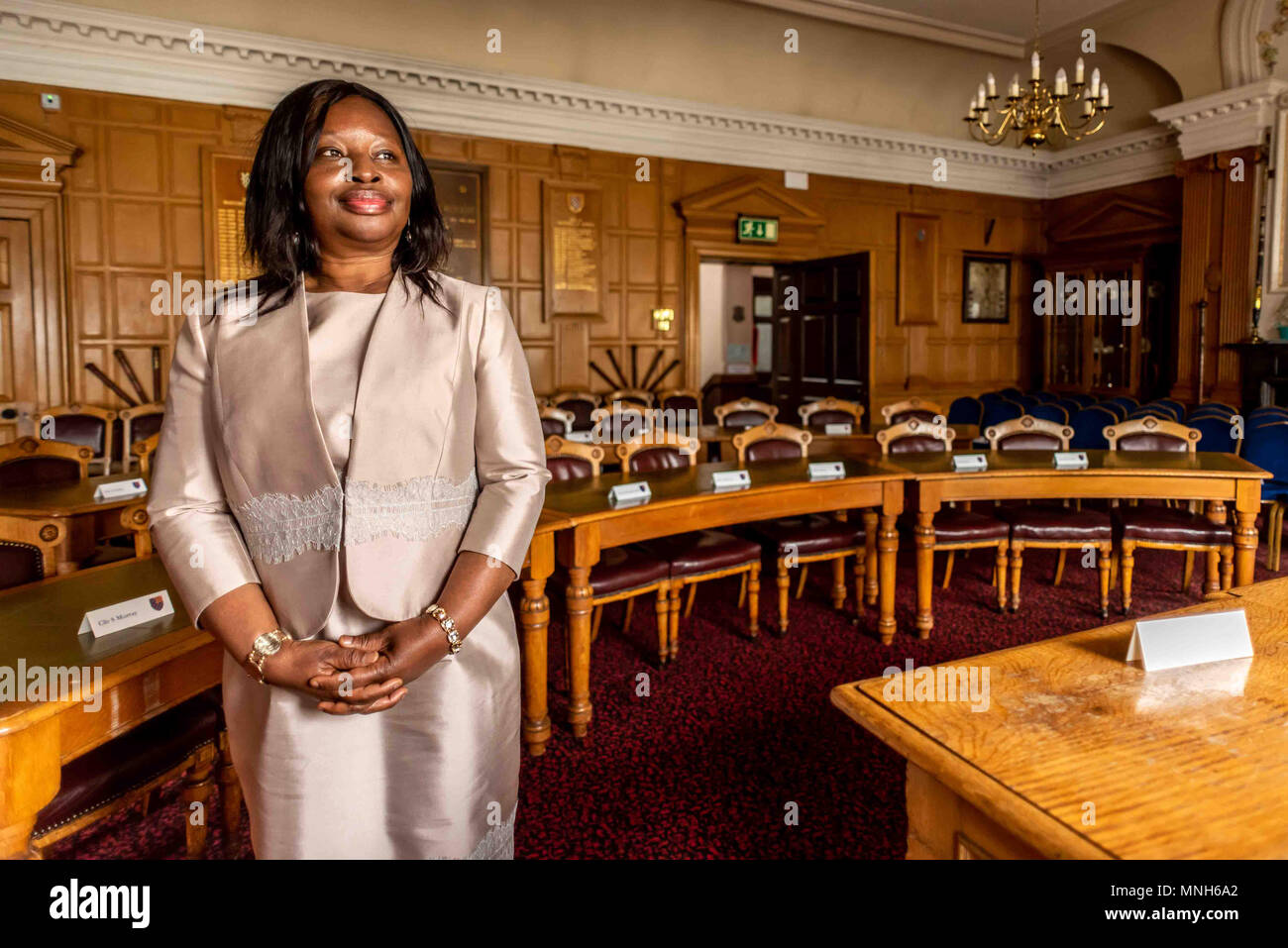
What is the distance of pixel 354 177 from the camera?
119cm

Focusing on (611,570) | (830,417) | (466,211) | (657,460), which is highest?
(466,211)

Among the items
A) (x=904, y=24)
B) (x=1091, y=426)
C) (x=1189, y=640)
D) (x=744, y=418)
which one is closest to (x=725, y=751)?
(x=1189, y=640)

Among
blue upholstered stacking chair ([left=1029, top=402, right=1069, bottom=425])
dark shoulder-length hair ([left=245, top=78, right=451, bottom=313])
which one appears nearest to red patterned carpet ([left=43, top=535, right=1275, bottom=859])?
dark shoulder-length hair ([left=245, top=78, right=451, bottom=313])

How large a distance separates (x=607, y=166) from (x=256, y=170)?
781cm

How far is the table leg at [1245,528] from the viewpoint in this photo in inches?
160

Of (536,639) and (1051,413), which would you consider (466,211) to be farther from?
(536,639)

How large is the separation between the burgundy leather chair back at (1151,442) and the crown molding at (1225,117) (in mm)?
5376

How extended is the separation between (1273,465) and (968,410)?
11.2 feet

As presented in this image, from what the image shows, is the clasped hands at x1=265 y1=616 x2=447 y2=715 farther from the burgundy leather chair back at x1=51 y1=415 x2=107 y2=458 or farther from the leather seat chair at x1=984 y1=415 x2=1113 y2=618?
the burgundy leather chair back at x1=51 y1=415 x2=107 y2=458

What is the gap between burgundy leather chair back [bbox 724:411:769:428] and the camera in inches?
270

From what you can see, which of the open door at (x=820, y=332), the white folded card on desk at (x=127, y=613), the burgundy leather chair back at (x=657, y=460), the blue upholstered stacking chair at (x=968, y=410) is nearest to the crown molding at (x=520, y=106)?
the open door at (x=820, y=332)

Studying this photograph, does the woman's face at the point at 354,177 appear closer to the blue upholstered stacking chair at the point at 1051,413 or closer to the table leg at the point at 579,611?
the table leg at the point at 579,611
